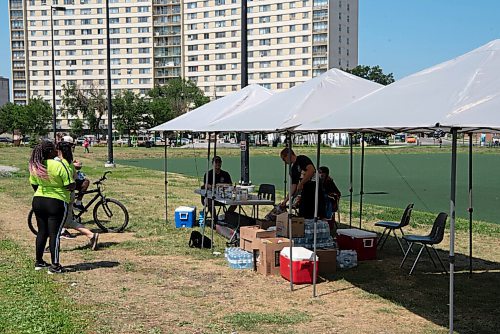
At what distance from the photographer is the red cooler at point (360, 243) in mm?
8320

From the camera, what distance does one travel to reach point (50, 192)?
715cm

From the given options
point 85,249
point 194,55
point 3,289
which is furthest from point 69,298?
point 194,55

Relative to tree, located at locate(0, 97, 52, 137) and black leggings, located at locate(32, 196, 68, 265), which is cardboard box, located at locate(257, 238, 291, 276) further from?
tree, located at locate(0, 97, 52, 137)

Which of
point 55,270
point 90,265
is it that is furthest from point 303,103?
point 55,270

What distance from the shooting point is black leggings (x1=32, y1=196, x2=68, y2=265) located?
7.14 metres

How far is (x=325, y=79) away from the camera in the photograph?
759 cm

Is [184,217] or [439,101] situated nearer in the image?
[439,101]

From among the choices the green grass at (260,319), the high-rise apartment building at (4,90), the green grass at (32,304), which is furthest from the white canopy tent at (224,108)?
the high-rise apartment building at (4,90)

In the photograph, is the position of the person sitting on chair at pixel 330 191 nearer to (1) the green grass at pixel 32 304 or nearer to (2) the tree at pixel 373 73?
(1) the green grass at pixel 32 304

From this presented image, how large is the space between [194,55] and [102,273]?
102 meters

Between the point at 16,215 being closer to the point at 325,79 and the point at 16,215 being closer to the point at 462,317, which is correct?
the point at 325,79

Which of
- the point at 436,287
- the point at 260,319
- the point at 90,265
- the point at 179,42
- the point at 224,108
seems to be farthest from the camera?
the point at 179,42

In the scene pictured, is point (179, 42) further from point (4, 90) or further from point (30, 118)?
point (4, 90)

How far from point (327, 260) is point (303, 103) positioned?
208cm
